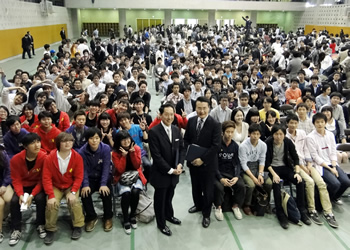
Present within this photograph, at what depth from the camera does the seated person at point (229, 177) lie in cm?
380

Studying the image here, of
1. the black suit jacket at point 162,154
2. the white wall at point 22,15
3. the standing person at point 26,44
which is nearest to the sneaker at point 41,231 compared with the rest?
the black suit jacket at point 162,154

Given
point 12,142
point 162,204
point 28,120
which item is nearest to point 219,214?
point 162,204

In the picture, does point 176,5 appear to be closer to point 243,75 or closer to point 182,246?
point 243,75

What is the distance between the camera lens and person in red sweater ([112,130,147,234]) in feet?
11.7

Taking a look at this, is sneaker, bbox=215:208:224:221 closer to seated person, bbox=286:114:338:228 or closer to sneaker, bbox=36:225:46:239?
seated person, bbox=286:114:338:228

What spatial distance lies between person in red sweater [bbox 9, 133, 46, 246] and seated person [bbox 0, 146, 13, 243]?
0.30ft

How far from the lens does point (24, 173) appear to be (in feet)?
11.4

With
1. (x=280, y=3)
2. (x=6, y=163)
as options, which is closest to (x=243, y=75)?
(x=6, y=163)

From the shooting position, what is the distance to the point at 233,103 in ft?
19.7

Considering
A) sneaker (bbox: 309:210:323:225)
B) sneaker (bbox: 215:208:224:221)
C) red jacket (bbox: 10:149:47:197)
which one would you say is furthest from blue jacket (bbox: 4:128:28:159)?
sneaker (bbox: 309:210:323:225)

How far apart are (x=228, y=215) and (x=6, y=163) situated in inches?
124

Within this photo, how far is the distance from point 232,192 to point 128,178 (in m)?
1.55

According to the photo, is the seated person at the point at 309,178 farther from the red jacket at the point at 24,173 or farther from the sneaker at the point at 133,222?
the red jacket at the point at 24,173

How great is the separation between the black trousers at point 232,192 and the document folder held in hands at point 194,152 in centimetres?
66
